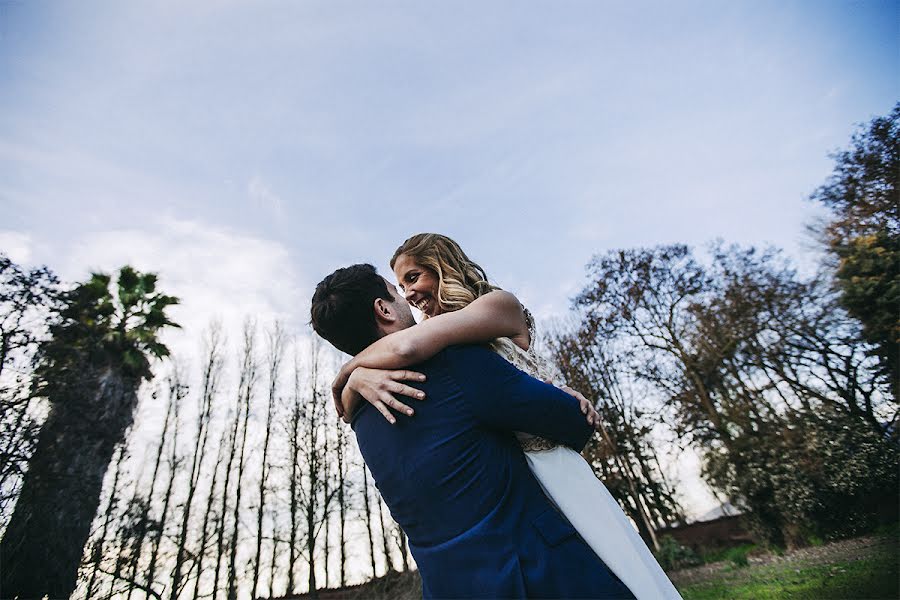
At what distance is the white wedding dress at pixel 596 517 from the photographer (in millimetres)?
1126

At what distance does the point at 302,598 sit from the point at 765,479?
18742mm

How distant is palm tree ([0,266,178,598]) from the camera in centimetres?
969

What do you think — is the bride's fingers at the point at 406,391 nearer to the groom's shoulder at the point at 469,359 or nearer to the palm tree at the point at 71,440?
the groom's shoulder at the point at 469,359

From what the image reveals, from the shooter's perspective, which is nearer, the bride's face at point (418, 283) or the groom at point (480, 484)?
Result: the groom at point (480, 484)

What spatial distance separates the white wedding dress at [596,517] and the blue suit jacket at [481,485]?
1.2 inches

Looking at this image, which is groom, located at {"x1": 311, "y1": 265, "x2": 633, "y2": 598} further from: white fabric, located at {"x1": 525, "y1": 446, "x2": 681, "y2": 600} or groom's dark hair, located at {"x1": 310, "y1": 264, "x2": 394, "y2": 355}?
groom's dark hair, located at {"x1": 310, "y1": 264, "x2": 394, "y2": 355}

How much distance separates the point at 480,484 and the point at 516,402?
0.25 metres

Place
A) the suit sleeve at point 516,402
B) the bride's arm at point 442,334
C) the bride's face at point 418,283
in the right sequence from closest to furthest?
the suit sleeve at point 516,402, the bride's arm at point 442,334, the bride's face at point 418,283

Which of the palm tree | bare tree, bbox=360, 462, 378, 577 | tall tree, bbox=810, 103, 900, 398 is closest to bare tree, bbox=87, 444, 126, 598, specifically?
the palm tree

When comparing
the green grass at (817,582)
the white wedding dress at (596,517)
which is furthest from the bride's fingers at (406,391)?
the green grass at (817,582)

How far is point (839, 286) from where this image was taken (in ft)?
44.7

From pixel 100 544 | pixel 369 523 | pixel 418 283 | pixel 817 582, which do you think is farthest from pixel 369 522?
pixel 418 283

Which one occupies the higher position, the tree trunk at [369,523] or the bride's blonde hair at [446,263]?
the tree trunk at [369,523]

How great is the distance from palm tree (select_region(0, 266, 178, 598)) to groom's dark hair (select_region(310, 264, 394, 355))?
39.9ft
